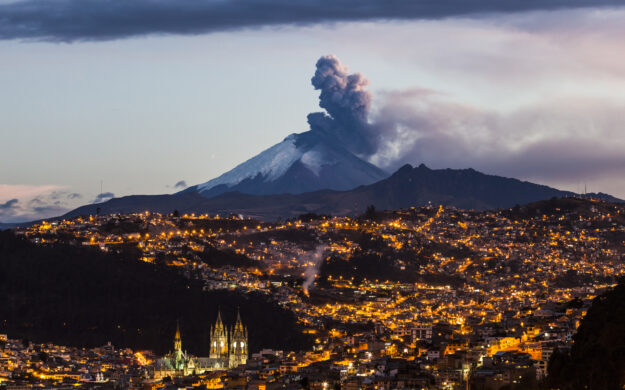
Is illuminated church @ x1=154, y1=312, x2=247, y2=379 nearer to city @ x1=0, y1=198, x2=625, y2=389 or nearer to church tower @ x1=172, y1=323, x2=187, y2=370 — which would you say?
church tower @ x1=172, y1=323, x2=187, y2=370

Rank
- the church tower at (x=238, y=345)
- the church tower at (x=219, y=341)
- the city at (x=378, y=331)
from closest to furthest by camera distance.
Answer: the city at (x=378, y=331) → the church tower at (x=238, y=345) → the church tower at (x=219, y=341)

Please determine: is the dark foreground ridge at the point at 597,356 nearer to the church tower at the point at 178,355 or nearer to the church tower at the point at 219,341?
the church tower at the point at 178,355

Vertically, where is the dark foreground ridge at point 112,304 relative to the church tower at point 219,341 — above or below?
above

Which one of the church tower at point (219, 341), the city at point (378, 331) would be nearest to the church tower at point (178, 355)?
the church tower at point (219, 341)

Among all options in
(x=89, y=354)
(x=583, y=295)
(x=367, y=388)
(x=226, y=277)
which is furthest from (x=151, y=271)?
(x=367, y=388)

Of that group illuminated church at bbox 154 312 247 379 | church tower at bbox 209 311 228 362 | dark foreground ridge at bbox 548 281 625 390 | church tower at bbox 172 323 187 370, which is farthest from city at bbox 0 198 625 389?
dark foreground ridge at bbox 548 281 625 390
